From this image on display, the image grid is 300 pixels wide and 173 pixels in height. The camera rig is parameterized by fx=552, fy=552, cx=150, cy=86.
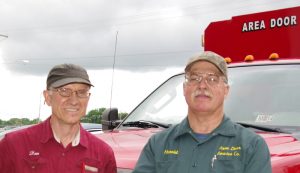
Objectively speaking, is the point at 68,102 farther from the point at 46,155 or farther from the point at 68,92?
the point at 46,155

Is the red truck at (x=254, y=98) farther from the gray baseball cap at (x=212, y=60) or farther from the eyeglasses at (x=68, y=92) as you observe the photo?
the gray baseball cap at (x=212, y=60)

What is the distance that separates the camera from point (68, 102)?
319cm

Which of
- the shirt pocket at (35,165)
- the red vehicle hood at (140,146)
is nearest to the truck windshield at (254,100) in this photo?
the red vehicle hood at (140,146)

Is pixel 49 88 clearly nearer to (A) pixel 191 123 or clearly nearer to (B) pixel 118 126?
(A) pixel 191 123

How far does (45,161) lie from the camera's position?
121 inches

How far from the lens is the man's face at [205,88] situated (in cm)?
293

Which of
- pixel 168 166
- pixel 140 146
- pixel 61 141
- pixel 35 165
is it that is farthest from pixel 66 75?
pixel 168 166

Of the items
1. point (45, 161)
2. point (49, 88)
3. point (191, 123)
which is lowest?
point (45, 161)

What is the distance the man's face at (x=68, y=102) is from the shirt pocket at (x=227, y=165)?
88 cm

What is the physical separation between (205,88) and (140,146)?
26.2 inches

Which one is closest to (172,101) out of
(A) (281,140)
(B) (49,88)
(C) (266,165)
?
(A) (281,140)

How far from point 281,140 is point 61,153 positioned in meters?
1.40

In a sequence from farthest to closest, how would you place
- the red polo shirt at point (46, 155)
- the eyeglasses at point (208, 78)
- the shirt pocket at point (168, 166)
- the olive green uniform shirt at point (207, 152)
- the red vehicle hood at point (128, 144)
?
1. the red vehicle hood at point (128, 144)
2. the red polo shirt at point (46, 155)
3. the eyeglasses at point (208, 78)
4. the shirt pocket at point (168, 166)
5. the olive green uniform shirt at point (207, 152)

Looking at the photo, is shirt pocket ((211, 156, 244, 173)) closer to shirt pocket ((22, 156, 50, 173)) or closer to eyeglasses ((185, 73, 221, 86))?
eyeglasses ((185, 73, 221, 86))
